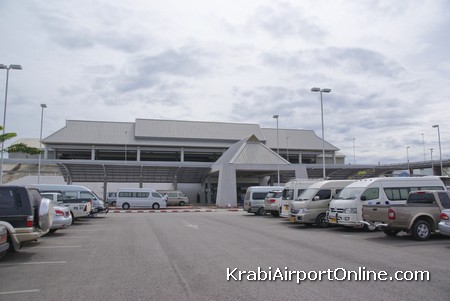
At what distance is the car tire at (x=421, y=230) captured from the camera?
12.9 meters

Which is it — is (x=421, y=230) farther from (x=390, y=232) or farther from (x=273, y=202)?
(x=273, y=202)

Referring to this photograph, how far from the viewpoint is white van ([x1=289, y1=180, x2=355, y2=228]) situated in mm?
18344

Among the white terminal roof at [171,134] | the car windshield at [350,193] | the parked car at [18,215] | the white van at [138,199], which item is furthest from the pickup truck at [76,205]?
the white terminal roof at [171,134]

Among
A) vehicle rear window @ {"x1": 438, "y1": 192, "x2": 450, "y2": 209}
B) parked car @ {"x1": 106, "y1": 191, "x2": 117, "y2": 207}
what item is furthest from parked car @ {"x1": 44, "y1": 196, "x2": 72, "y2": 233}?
parked car @ {"x1": 106, "y1": 191, "x2": 117, "y2": 207}

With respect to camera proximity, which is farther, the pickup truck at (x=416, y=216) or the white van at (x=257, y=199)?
the white van at (x=257, y=199)

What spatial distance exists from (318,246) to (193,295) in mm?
6375

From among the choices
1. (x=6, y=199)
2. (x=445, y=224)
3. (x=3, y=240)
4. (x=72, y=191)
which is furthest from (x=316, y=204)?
(x=72, y=191)

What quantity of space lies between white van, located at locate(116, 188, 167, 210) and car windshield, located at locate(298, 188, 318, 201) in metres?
22.8

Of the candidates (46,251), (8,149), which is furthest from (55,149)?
(46,251)

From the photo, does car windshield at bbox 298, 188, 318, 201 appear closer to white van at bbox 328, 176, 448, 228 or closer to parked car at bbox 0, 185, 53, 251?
white van at bbox 328, 176, 448, 228

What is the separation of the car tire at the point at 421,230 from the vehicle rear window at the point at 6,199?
1215 cm

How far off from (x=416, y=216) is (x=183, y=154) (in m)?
64.2

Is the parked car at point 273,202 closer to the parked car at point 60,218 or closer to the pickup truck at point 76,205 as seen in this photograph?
the pickup truck at point 76,205

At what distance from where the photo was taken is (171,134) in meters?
74.6
